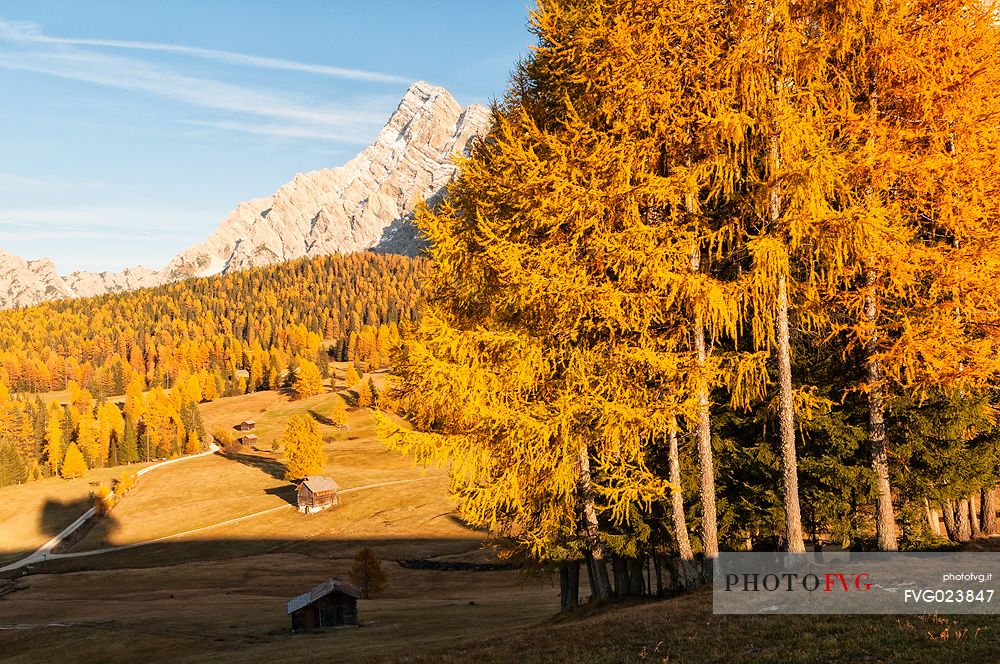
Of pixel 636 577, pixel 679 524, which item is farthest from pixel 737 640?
pixel 636 577

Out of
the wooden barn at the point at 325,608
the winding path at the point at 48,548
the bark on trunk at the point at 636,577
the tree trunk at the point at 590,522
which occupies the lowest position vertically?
the winding path at the point at 48,548

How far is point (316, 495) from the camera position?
7838 centimetres

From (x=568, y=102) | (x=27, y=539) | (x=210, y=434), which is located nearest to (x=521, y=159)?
(x=568, y=102)

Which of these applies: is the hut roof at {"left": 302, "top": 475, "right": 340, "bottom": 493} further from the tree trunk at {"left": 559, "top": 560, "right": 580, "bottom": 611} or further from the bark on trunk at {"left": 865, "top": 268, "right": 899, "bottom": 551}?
the bark on trunk at {"left": 865, "top": 268, "right": 899, "bottom": 551}

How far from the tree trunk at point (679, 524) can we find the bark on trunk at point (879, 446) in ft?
15.0

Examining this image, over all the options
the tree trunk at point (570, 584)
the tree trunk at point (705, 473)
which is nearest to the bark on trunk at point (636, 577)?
the tree trunk at point (570, 584)

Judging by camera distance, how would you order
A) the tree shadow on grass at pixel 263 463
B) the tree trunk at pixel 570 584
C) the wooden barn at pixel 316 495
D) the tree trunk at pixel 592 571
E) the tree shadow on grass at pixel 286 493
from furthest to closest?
the tree shadow on grass at pixel 263 463
the tree shadow on grass at pixel 286 493
the wooden barn at pixel 316 495
the tree trunk at pixel 570 584
the tree trunk at pixel 592 571

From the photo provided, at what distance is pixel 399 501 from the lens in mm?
78000

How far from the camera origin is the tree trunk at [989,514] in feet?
65.0

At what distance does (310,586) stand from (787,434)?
45712mm

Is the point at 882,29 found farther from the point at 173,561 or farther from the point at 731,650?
the point at 173,561

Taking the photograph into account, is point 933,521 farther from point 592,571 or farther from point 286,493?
point 286,493

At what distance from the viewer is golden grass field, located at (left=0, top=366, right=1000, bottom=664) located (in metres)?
10.9

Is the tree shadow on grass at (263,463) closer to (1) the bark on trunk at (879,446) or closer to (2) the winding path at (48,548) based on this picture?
(2) the winding path at (48,548)
